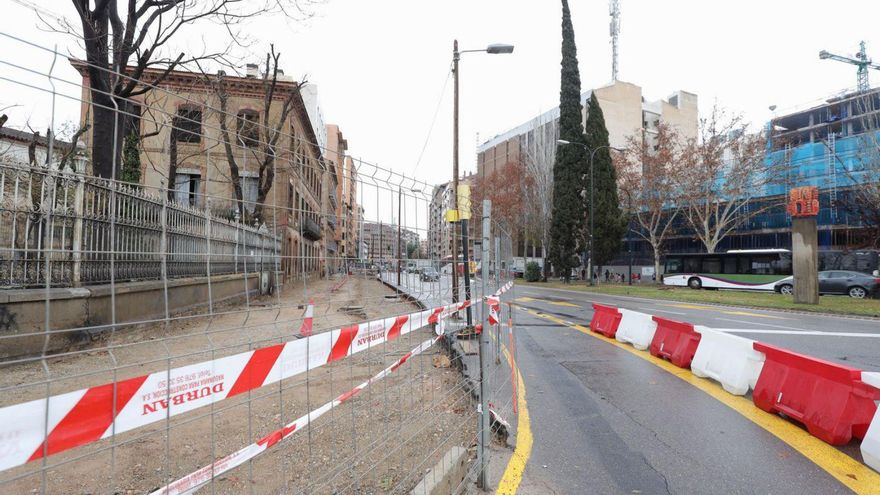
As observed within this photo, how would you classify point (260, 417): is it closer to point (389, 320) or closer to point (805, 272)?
point (389, 320)

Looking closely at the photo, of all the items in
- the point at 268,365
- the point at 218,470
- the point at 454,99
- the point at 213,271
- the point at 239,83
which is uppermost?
the point at 239,83

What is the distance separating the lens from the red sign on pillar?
51.6 feet

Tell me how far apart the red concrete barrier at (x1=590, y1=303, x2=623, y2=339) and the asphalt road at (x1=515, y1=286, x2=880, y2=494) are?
175 cm

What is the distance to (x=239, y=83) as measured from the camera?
78.5 ft

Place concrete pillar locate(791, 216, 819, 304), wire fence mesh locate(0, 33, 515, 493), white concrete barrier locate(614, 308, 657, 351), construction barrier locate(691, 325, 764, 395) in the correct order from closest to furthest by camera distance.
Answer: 1. wire fence mesh locate(0, 33, 515, 493)
2. construction barrier locate(691, 325, 764, 395)
3. white concrete barrier locate(614, 308, 657, 351)
4. concrete pillar locate(791, 216, 819, 304)

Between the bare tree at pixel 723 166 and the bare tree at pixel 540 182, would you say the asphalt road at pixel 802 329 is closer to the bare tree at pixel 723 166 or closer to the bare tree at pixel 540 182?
the bare tree at pixel 723 166

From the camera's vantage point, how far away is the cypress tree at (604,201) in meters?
33.2

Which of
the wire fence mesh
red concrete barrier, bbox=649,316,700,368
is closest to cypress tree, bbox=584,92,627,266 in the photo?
red concrete barrier, bbox=649,316,700,368

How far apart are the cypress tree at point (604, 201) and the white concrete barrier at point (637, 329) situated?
82.1ft

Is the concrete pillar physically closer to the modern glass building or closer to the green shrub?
the modern glass building

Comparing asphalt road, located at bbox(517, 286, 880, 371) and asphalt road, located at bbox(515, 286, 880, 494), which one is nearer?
asphalt road, located at bbox(515, 286, 880, 494)

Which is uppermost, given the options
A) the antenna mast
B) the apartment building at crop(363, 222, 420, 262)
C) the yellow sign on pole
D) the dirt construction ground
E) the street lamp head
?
the antenna mast

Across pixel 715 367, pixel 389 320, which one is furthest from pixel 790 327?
pixel 389 320

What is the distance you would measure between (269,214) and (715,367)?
5995 mm
